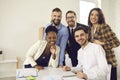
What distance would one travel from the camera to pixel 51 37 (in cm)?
246

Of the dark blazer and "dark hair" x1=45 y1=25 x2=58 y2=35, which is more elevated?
"dark hair" x1=45 y1=25 x2=58 y2=35

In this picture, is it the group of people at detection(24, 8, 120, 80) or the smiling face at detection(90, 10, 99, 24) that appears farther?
the smiling face at detection(90, 10, 99, 24)

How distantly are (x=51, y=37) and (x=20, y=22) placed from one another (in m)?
2.03

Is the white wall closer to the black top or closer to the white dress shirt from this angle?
the black top

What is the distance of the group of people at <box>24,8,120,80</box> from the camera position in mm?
2094

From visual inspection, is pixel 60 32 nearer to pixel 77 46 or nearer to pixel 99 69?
pixel 77 46

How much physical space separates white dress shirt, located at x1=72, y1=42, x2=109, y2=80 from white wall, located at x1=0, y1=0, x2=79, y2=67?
2.36 metres

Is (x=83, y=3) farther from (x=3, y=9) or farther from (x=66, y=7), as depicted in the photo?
(x=3, y=9)

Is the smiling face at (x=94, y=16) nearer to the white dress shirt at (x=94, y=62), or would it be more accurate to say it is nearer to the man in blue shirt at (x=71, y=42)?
the man in blue shirt at (x=71, y=42)

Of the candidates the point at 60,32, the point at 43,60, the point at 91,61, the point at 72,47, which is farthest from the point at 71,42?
the point at 91,61

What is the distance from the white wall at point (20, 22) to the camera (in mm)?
4207

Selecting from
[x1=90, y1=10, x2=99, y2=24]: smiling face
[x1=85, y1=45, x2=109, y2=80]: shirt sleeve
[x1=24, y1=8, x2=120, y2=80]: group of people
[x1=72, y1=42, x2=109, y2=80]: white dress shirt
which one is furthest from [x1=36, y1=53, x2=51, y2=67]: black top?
[x1=90, y1=10, x2=99, y2=24]: smiling face

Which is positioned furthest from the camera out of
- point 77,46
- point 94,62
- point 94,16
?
point 77,46

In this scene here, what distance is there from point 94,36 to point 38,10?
2.20m
